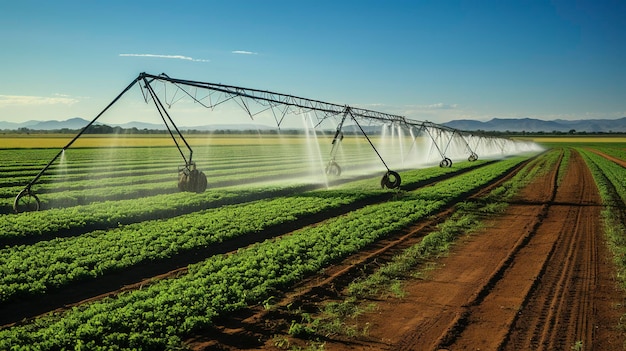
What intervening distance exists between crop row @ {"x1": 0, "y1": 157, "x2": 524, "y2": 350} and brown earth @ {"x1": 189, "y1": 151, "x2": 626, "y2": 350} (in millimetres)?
619

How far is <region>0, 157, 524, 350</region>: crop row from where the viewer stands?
7.29 m

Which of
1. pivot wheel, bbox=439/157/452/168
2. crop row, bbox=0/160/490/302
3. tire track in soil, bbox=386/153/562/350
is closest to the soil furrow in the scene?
tire track in soil, bbox=386/153/562/350

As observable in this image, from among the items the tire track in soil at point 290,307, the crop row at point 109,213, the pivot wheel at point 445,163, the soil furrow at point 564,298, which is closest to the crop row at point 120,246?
the crop row at point 109,213

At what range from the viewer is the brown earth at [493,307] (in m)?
7.57

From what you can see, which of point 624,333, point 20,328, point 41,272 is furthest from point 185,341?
point 624,333

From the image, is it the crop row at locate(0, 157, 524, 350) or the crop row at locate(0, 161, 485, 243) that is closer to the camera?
the crop row at locate(0, 157, 524, 350)

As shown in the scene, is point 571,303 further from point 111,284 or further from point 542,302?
point 111,284

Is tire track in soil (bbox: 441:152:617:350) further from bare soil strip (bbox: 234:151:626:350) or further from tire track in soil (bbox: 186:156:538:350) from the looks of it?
tire track in soil (bbox: 186:156:538:350)

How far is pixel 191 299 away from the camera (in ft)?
29.7

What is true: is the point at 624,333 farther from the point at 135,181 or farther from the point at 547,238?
the point at 135,181

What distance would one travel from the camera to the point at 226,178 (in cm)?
3581

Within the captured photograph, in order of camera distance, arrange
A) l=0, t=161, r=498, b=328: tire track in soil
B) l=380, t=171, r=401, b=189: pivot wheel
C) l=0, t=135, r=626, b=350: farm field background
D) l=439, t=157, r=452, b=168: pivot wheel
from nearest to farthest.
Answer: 1. l=0, t=135, r=626, b=350: farm field background
2. l=0, t=161, r=498, b=328: tire track in soil
3. l=380, t=171, r=401, b=189: pivot wheel
4. l=439, t=157, r=452, b=168: pivot wheel

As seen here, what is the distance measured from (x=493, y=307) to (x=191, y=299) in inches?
243

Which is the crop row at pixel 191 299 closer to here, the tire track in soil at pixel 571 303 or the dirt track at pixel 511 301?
the dirt track at pixel 511 301
